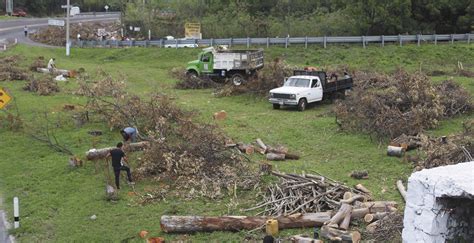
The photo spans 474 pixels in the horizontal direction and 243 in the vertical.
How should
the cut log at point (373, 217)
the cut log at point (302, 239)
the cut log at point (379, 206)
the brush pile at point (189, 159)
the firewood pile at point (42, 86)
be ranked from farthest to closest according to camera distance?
the firewood pile at point (42, 86), the brush pile at point (189, 159), the cut log at point (379, 206), the cut log at point (373, 217), the cut log at point (302, 239)

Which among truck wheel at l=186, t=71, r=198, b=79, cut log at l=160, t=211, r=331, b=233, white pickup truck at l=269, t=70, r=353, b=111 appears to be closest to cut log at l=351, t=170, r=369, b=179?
cut log at l=160, t=211, r=331, b=233

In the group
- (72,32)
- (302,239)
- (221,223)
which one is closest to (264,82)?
(221,223)

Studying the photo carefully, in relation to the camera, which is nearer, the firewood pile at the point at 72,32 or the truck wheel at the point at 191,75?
the truck wheel at the point at 191,75

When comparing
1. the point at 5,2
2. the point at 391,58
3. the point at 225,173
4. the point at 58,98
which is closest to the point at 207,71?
the point at 58,98

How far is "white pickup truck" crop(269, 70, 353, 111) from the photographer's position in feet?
87.0

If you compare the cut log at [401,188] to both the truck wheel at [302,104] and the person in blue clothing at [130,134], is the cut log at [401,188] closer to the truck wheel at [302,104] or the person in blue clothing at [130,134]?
the person in blue clothing at [130,134]

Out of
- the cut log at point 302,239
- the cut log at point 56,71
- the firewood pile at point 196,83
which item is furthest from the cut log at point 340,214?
the cut log at point 56,71

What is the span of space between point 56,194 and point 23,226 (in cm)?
220

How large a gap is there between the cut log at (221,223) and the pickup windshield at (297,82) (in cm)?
1503

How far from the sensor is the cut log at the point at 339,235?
11602 millimetres

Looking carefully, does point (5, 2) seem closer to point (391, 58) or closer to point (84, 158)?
point (391, 58)

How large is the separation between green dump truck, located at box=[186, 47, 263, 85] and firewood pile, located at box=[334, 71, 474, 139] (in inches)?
384

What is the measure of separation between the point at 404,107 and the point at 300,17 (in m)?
35.0

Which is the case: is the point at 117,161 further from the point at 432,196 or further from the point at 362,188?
the point at 432,196
